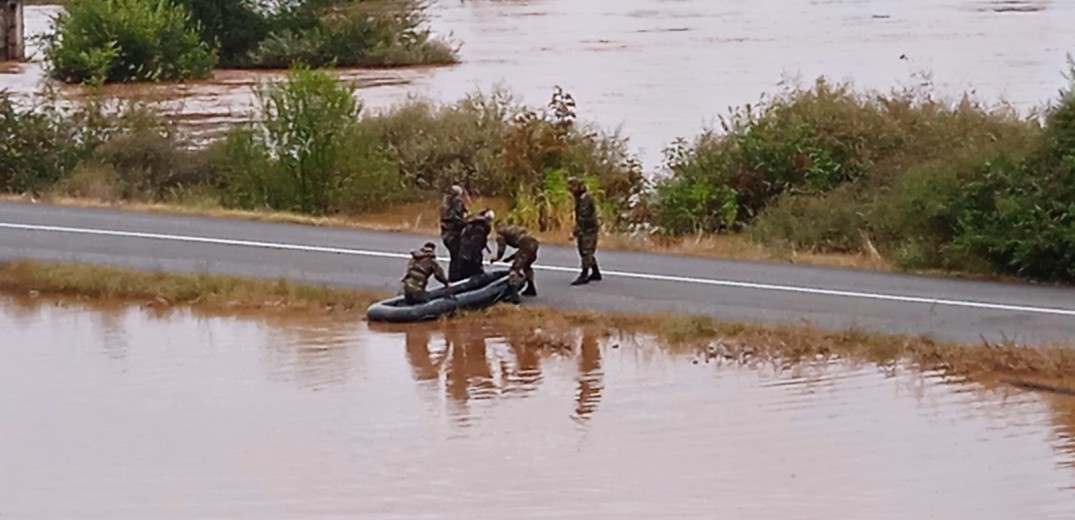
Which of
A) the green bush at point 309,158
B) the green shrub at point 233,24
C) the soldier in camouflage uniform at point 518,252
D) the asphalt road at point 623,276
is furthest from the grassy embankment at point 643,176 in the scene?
the green shrub at point 233,24

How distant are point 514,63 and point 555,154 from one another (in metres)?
26.0

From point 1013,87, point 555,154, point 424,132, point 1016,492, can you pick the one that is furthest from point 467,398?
point 1013,87

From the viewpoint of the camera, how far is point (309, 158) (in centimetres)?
2825

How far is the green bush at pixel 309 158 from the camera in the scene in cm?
2811

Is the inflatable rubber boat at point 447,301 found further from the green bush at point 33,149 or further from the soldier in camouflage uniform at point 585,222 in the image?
the green bush at point 33,149

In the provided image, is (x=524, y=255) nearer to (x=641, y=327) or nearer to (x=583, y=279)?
(x=583, y=279)

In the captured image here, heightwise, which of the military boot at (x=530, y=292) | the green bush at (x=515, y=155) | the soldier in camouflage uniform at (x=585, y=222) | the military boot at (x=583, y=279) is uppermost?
the green bush at (x=515, y=155)

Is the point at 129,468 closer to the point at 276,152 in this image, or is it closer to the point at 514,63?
the point at 276,152

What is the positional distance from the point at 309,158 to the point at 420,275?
401 inches

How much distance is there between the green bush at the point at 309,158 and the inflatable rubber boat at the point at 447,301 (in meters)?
9.18

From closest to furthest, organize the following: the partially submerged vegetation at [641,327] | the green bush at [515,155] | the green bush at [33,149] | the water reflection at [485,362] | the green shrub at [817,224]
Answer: the water reflection at [485,362] → the partially submerged vegetation at [641,327] → the green shrub at [817,224] → the green bush at [515,155] → the green bush at [33,149]

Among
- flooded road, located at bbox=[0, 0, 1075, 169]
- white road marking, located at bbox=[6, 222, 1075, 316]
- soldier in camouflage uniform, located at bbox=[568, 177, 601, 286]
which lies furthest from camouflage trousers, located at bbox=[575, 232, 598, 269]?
flooded road, located at bbox=[0, 0, 1075, 169]

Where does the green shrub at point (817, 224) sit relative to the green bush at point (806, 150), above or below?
below

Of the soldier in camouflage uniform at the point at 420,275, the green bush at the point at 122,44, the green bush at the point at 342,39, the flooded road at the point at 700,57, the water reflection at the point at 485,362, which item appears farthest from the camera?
the green bush at the point at 342,39
